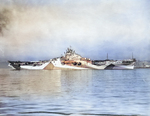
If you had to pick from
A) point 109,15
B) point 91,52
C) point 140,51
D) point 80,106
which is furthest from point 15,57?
point 80,106

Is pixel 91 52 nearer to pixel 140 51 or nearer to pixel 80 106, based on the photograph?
pixel 140 51

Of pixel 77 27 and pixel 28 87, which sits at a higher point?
pixel 77 27

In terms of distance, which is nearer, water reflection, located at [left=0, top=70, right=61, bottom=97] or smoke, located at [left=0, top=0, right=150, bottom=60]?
water reflection, located at [left=0, top=70, right=61, bottom=97]

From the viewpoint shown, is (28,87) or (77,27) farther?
(77,27)

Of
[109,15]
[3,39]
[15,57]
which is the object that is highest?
[109,15]

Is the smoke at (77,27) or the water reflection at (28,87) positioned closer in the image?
the water reflection at (28,87)

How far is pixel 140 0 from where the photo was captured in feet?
20.4

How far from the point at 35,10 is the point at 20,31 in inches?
27.4

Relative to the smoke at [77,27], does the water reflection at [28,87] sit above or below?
below

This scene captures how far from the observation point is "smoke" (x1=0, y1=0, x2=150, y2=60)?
20.3 feet

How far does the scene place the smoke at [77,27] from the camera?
620cm

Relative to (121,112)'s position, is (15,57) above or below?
above

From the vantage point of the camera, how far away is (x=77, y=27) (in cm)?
634

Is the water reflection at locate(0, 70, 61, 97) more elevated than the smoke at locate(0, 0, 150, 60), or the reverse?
the smoke at locate(0, 0, 150, 60)
